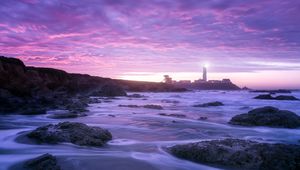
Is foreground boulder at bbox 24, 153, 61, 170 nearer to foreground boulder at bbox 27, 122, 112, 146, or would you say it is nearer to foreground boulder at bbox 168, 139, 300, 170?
foreground boulder at bbox 27, 122, 112, 146

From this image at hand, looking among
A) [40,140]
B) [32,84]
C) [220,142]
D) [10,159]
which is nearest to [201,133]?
[220,142]

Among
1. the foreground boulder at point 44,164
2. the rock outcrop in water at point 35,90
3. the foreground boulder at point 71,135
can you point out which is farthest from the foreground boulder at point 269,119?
the foreground boulder at point 44,164

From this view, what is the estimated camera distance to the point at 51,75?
35438mm

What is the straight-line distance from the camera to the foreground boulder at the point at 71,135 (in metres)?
6.80

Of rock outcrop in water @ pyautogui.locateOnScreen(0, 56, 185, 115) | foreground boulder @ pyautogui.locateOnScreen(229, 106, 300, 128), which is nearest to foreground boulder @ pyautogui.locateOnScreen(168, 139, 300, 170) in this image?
foreground boulder @ pyautogui.locateOnScreen(229, 106, 300, 128)

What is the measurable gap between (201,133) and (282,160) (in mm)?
3740

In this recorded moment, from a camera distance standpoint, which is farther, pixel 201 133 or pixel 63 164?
pixel 201 133

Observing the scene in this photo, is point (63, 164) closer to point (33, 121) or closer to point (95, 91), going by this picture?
point (33, 121)

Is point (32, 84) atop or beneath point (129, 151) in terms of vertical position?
atop

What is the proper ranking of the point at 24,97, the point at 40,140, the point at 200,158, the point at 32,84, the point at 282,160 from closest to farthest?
1. the point at 282,160
2. the point at 200,158
3. the point at 40,140
4. the point at 24,97
5. the point at 32,84

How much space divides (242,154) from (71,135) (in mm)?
3657

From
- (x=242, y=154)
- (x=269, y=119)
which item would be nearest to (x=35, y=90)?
(x=269, y=119)

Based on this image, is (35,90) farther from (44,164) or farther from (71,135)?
(44,164)

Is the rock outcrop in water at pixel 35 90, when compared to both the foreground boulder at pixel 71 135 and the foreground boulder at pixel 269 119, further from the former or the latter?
the foreground boulder at pixel 269 119
